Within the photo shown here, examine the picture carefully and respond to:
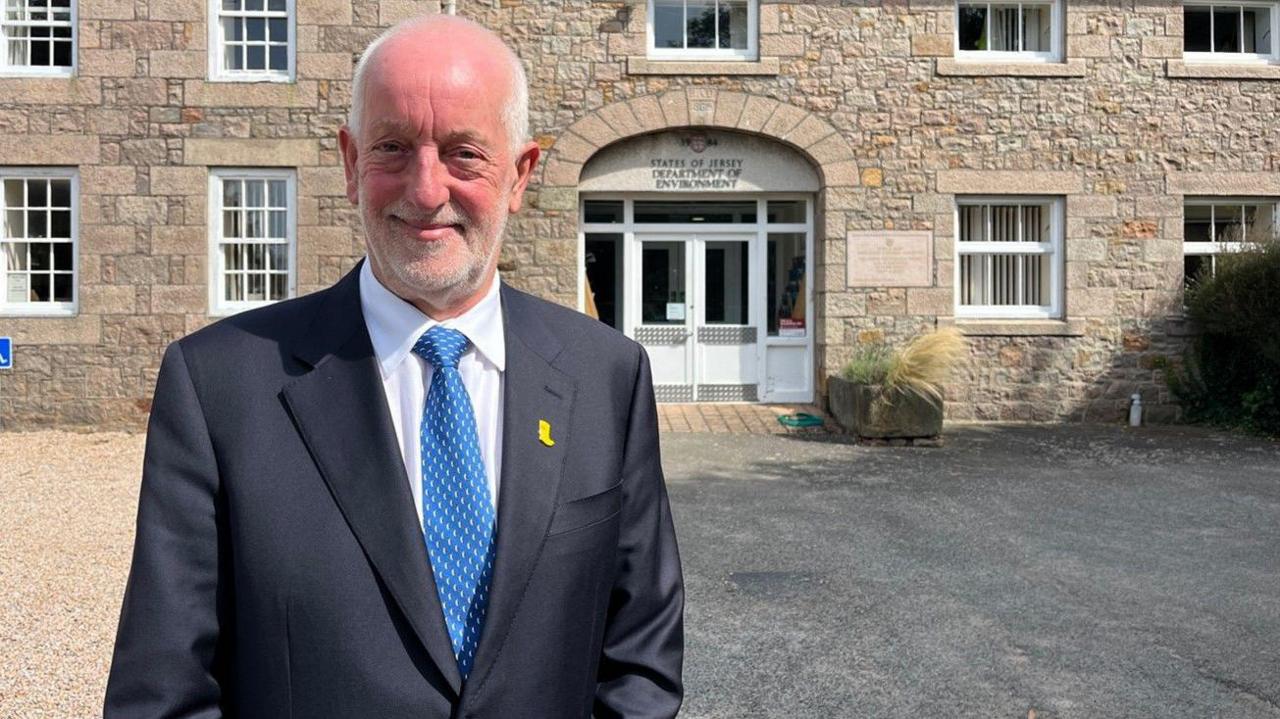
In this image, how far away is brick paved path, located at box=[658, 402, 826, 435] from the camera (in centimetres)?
1212

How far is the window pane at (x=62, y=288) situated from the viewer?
1254 centimetres

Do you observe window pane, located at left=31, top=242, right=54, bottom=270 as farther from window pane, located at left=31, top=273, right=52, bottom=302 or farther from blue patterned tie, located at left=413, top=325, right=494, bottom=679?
blue patterned tie, located at left=413, top=325, right=494, bottom=679

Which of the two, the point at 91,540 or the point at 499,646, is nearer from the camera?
the point at 499,646

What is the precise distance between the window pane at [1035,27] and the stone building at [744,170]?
5 cm

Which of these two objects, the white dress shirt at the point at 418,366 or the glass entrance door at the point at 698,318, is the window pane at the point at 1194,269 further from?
the white dress shirt at the point at 418,366

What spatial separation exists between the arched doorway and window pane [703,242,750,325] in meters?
0.01

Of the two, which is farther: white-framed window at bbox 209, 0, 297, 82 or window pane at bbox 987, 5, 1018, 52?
window pane at bbox 987, 5, 1018, 52

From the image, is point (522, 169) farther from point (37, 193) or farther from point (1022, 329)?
point (37, 193)

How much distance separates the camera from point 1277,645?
190 inches

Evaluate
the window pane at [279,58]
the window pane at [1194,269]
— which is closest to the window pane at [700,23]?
the window pane at [279,58]

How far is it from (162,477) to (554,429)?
0.56 meters

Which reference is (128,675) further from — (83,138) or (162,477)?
(83,138)

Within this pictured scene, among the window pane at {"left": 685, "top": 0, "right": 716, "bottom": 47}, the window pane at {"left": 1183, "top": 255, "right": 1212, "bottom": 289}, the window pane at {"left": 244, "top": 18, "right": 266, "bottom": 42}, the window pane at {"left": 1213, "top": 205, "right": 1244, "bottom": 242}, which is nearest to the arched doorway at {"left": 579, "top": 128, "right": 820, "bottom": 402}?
the window pane at {"left": 685, "top": 0, "right": 716, "bottom": 47}

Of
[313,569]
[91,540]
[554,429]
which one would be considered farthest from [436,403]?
[91,540]
